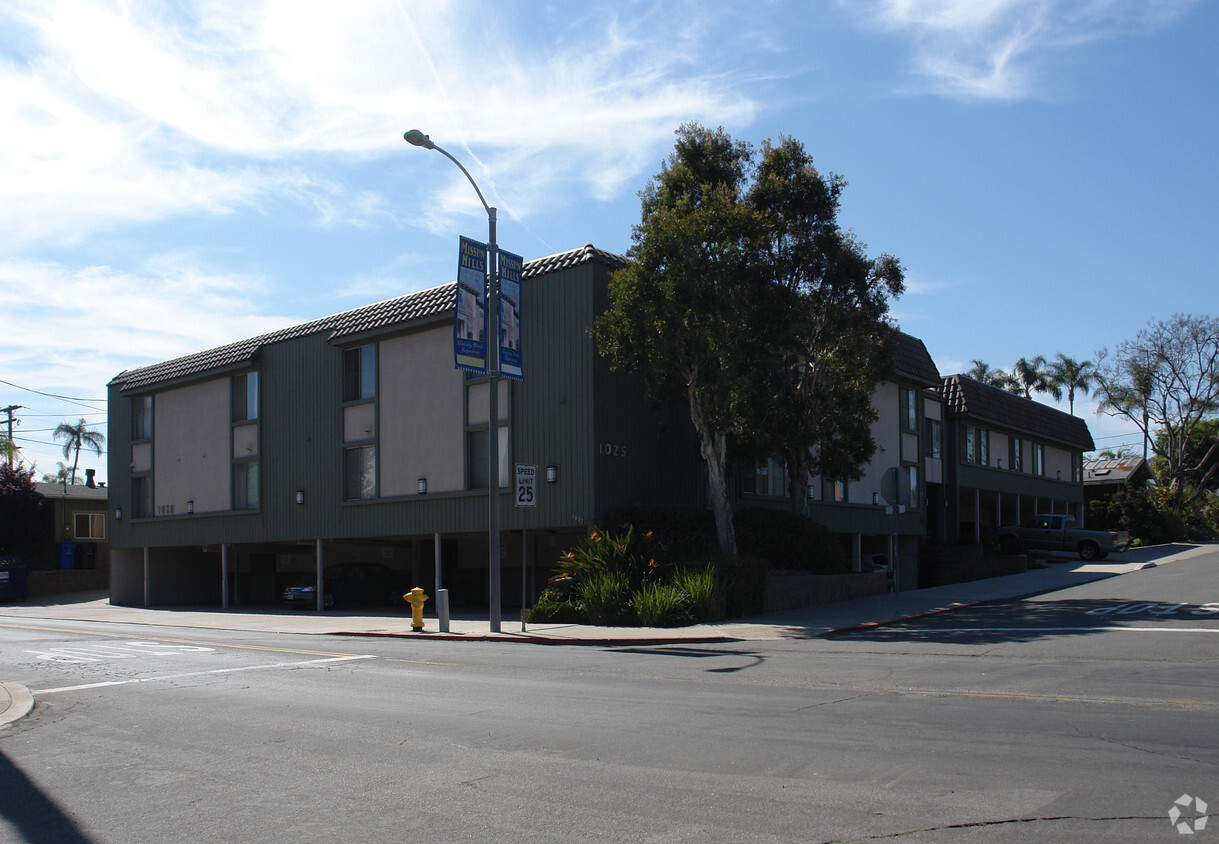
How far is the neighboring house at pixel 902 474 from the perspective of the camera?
3216 cm

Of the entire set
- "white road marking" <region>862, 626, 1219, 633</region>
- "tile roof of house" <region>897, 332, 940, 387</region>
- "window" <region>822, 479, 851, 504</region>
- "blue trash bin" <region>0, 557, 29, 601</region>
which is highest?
"tile roof of house" <region>897, 332, 940, 387</region>

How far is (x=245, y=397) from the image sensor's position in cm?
3212

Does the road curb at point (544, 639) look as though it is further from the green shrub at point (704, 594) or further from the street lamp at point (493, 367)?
the green shrub at point (704, 594)

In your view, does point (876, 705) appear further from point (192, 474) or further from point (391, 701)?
point (192, 474)

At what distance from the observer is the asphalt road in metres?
5.74

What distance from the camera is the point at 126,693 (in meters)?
11.5

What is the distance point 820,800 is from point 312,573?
106 feet

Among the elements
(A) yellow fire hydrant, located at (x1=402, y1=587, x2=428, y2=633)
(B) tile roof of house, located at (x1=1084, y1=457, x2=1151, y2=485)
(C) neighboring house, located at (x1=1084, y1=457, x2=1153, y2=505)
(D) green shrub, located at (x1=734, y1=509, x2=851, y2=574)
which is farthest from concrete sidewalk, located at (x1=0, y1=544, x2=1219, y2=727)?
(B) tile roof of house, located at (x1=1084, y1=457, x2=1151, y2=485)

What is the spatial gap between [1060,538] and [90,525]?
42633mm

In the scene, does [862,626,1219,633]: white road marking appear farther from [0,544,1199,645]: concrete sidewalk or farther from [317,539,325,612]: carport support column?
[317,539,325,612]: carport support column

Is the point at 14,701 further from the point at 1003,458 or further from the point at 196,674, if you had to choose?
the point at 1003,458

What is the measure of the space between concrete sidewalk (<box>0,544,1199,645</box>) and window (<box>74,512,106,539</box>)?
11.8 metres

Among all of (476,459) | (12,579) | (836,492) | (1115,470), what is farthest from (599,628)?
(1115,470)

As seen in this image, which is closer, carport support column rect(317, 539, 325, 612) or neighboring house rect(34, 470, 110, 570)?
carport support column rect(317, 539, 325, 612)
